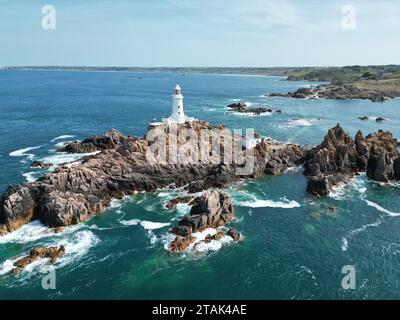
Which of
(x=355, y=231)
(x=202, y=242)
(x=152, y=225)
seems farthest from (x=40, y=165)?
(x=355, y=231)

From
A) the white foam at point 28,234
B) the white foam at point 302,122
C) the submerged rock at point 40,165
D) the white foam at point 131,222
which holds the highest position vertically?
the white foam at point 302,122

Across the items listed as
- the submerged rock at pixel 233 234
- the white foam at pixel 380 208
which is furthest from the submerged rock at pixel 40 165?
the white foam at pixel 380 208

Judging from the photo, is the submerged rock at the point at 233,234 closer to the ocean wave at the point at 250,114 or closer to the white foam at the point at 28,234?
the white foam at the point at 28,234

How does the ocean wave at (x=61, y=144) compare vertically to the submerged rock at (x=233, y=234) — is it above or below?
above

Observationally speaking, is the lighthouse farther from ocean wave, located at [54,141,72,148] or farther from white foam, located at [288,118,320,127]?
white foam, located at [288,118,320,127]

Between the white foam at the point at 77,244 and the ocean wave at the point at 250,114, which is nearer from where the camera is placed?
the white foam at the point at 77,244

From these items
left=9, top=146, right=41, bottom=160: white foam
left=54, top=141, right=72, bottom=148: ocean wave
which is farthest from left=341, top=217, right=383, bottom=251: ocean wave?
left=54, top=141, right=72, bottom=148: ocean wave
